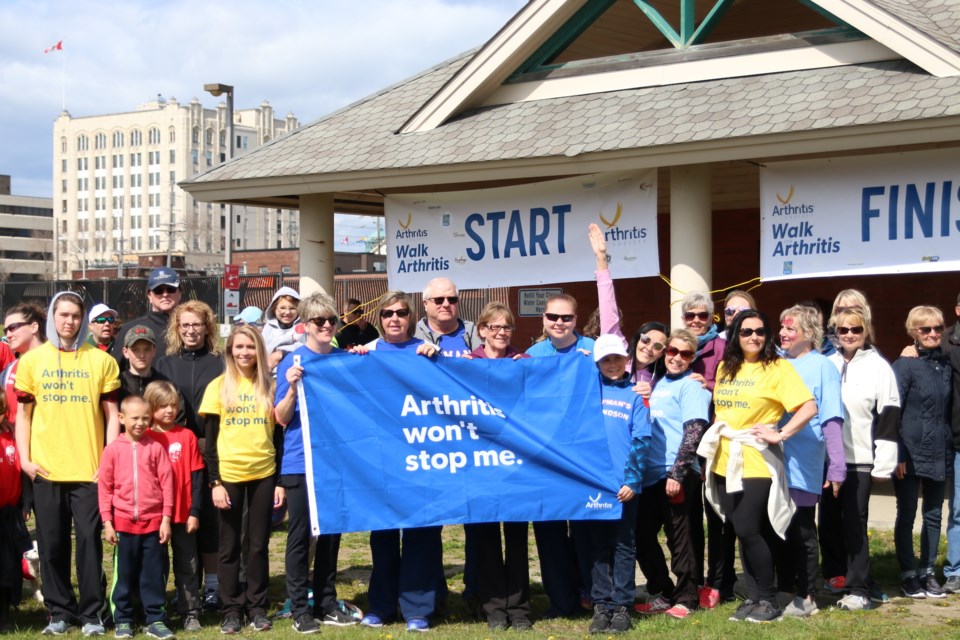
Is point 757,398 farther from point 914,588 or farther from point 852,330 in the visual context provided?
point 914,588

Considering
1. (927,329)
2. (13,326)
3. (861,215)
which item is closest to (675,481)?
(927,329)

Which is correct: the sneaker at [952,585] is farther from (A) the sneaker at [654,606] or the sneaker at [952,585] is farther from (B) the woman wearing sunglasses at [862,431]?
(A) the sneaker at [654,606]

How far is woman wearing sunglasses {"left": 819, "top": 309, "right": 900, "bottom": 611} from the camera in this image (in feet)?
24.8

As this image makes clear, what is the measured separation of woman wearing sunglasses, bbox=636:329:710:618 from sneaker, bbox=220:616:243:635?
2.47 meters

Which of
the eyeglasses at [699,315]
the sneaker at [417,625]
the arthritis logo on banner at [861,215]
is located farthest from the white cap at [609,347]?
the arthritis logo on banner at [861,215]

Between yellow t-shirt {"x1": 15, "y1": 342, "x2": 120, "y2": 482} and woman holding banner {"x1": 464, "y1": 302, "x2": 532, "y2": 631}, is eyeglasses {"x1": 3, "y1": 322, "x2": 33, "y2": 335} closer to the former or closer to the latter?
yellow t-shirt {"x1": 15, "y1": 342, "x2": 120, "y2": 482}

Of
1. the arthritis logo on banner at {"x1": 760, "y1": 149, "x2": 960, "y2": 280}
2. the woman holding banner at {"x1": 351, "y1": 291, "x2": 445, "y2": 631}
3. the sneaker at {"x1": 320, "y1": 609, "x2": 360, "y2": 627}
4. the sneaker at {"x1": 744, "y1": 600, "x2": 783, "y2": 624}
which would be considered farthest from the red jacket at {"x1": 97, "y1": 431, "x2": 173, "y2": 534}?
the arthritis logo on banner at {"x1": 760, "y1": 149, "x2": 960, "y2": 280}

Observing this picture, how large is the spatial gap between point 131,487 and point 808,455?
4.00 m

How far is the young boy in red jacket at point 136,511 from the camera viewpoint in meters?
6.71

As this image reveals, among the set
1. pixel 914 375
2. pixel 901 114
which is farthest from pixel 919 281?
pixel 914 375

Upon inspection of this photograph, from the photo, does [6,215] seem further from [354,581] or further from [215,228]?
[354,581]

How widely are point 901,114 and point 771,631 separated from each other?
15.8 feet

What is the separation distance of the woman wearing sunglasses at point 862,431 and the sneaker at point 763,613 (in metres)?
0.71

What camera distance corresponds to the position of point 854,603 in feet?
24.4
